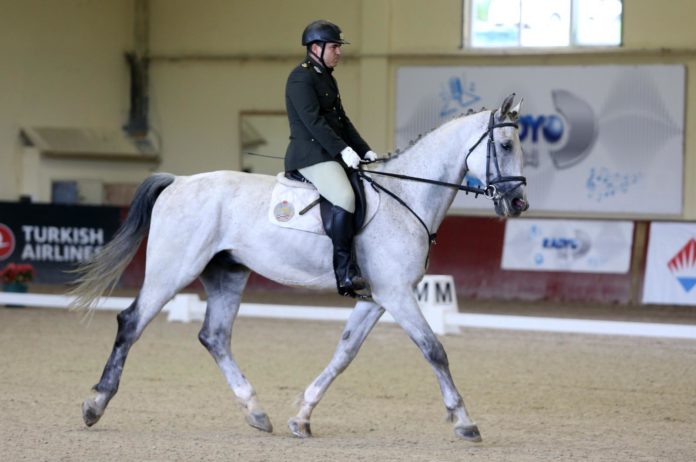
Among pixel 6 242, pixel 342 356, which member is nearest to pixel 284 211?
pixel 342 356

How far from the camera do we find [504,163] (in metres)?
5.97

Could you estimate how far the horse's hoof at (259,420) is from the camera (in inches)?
248

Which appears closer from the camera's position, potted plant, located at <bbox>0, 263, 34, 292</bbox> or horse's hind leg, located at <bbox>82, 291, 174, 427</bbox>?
horse's hind leg, located at <bbox>82, 291, 174, 427</bbox>

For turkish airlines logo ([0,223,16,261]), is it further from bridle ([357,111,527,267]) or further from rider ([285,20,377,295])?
bridle ([357,111,527,267])

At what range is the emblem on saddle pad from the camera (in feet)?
20.6

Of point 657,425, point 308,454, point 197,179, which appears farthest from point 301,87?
point 657,425

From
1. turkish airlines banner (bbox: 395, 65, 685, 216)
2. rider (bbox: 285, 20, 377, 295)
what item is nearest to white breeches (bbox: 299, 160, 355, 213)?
rider (bbox: 285, 20, 377, 295)

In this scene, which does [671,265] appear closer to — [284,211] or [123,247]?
[284,211]

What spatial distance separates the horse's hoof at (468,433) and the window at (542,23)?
13.5 meters

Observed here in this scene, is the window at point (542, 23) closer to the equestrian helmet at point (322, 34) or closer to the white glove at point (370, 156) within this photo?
the white glove at point (370, 156)

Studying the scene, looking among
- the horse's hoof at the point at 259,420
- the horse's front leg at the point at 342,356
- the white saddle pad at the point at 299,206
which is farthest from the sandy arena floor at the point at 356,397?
the white saddle pad at the point at 299,206

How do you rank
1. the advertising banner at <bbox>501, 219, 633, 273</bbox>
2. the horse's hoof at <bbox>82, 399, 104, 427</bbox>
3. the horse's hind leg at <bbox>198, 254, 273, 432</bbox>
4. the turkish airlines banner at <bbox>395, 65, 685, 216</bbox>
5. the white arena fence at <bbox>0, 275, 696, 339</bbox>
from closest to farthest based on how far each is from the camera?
the horse's hoof at <bbox>82, 399, 104, 427</bbox>
the horse's hind leg at <bbox>198, 254, 273, 432</bbox>
the white arena fence at <bbox>0, 275, 696, 339</bbox>
the advertising banner at <bbox>501, 219, 633, 273</bbox>
the turkish airlines banner at <bbox>395, 65, 685, 216</bbox>

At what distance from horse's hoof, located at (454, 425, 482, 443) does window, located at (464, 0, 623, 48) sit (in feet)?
44.2

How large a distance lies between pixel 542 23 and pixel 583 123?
1.78 metres
